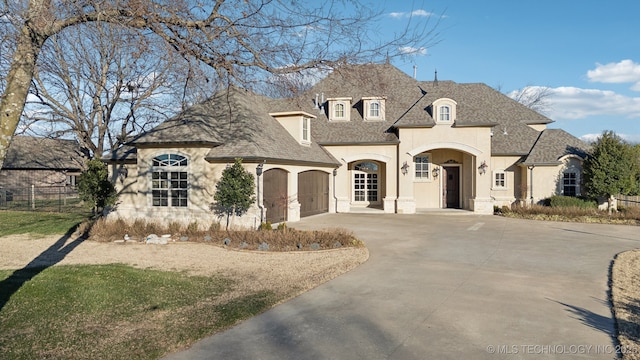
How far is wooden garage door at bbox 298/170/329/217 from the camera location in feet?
70.0

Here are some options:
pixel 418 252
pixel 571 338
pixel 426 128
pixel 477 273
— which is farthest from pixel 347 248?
pixel 426 128

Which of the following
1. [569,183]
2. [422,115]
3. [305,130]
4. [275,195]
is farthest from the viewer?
[422,115]

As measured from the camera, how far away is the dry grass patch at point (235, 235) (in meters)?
13.1

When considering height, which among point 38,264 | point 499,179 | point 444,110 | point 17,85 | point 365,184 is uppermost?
point 444,110

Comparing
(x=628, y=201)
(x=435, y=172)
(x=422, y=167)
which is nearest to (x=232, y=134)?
(x=422, y=167)

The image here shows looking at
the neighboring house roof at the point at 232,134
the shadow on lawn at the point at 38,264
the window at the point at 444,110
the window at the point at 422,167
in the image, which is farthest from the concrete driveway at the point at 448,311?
the window at the point at 422,167

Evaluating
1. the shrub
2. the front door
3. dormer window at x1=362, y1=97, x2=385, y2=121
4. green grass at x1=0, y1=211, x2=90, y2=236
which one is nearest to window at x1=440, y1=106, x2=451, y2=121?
dormer window at x1=362, y1=97, x2=385, y2=121

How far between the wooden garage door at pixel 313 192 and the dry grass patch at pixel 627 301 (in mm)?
13202

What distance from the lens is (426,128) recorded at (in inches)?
924

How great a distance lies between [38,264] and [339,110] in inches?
719

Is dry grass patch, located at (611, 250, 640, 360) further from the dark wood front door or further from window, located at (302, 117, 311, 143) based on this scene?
window, located at (302, 117, 311, 143)

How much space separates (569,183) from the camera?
2348 cm

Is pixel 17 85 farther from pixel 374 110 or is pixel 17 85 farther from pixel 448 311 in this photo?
pixel 374 110

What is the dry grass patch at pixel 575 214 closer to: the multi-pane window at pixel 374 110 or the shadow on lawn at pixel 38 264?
the multi-pane window at pixel 374 110
